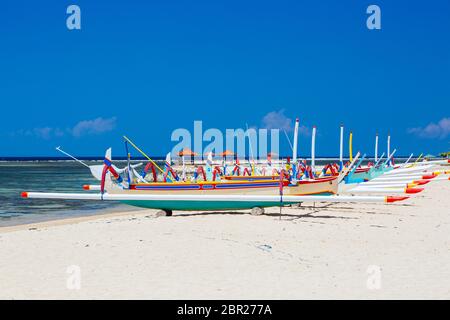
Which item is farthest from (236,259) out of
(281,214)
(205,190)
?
(281,214)

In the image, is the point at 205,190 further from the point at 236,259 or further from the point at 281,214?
the point at 236,259

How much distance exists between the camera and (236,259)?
8.09 metres

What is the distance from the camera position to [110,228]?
11852mm

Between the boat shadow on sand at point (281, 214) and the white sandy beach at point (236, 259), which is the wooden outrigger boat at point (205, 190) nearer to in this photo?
the boat shadow on sand at point (281, 214)

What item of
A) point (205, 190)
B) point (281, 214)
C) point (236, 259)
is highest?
point (205, 190)

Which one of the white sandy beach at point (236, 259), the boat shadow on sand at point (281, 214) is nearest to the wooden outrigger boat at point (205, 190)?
the boat shadow on sand at point (281, 214)

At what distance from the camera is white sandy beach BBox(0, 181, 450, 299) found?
6.30 metres

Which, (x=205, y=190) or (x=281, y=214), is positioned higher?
(x=205, y=190)

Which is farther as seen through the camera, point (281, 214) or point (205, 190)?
point (281, 214)

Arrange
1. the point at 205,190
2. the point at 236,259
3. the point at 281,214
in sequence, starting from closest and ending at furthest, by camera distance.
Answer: the point at 236,259
the point at 205,190
the point at 281,214

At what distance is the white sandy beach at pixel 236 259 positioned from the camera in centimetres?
630
